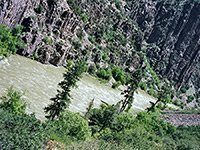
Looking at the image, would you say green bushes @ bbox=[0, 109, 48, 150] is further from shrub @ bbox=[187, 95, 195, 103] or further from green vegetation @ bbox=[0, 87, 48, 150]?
shrub @ bbox=[187, 95, 195, 103]

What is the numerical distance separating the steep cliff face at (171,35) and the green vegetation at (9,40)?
116 m

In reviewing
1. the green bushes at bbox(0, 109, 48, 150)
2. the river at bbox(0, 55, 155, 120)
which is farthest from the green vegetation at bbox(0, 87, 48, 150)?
the river at bbox(0, 55, 155, 120)

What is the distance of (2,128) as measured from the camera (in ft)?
45.4

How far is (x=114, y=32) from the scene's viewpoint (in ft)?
439

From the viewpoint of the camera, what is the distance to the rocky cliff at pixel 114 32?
67.9 meters

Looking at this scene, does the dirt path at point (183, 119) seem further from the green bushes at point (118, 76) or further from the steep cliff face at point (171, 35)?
the steep cliff face at point (171, 35)

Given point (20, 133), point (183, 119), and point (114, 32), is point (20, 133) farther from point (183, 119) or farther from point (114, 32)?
point (114, 32)

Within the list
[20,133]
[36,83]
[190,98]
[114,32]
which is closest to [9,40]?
[36,83]

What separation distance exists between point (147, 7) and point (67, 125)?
16105 cm

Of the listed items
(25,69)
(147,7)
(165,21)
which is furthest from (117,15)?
→ (25,69)

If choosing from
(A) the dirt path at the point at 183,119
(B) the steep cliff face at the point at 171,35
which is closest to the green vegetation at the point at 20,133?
(A) the dirt path at the point at 183,119

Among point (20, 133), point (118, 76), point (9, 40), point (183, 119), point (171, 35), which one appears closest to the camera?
point (20, 133)

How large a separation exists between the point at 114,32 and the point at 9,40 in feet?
293

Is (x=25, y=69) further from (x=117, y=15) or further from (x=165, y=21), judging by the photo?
(x=165, y=21)
